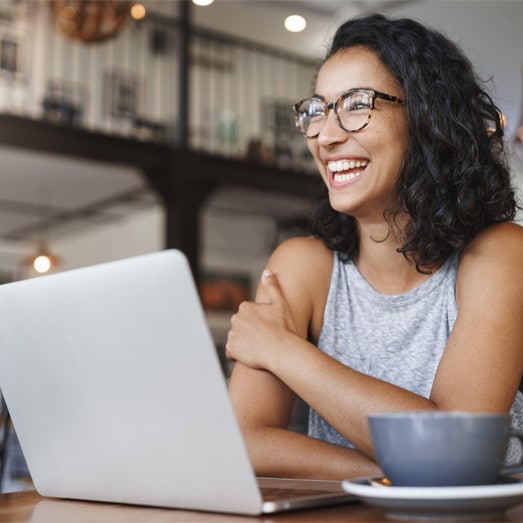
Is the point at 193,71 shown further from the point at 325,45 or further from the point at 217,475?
the point at 217,475

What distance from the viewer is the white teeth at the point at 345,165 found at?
1.50 metres

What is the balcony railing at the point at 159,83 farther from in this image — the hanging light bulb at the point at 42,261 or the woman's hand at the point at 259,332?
the woman's hand at the point at 259,332

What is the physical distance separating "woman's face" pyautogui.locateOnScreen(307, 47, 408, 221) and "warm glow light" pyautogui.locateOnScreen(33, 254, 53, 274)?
6.98 metres

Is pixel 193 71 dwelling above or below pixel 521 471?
above

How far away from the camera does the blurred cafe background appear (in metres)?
7.55

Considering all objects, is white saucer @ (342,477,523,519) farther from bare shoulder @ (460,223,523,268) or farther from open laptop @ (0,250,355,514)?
bare shoulder @ (460,223,523,268)

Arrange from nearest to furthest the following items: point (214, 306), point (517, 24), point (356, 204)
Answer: point (356, 204) < point (517, 24) < point (214, 306)

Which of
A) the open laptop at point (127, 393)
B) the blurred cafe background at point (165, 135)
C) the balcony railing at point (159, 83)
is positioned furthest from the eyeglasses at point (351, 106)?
the balcony railing at point (159, 83)

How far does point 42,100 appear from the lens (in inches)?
326

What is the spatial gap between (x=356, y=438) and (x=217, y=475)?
0.44m

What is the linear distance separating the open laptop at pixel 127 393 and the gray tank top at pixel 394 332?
1.88 ft

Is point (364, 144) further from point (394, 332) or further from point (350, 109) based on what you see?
point (394, 332)

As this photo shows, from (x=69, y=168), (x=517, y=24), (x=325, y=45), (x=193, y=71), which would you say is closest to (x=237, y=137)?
(x=193, y=71)

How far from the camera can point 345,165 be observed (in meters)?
1.50
